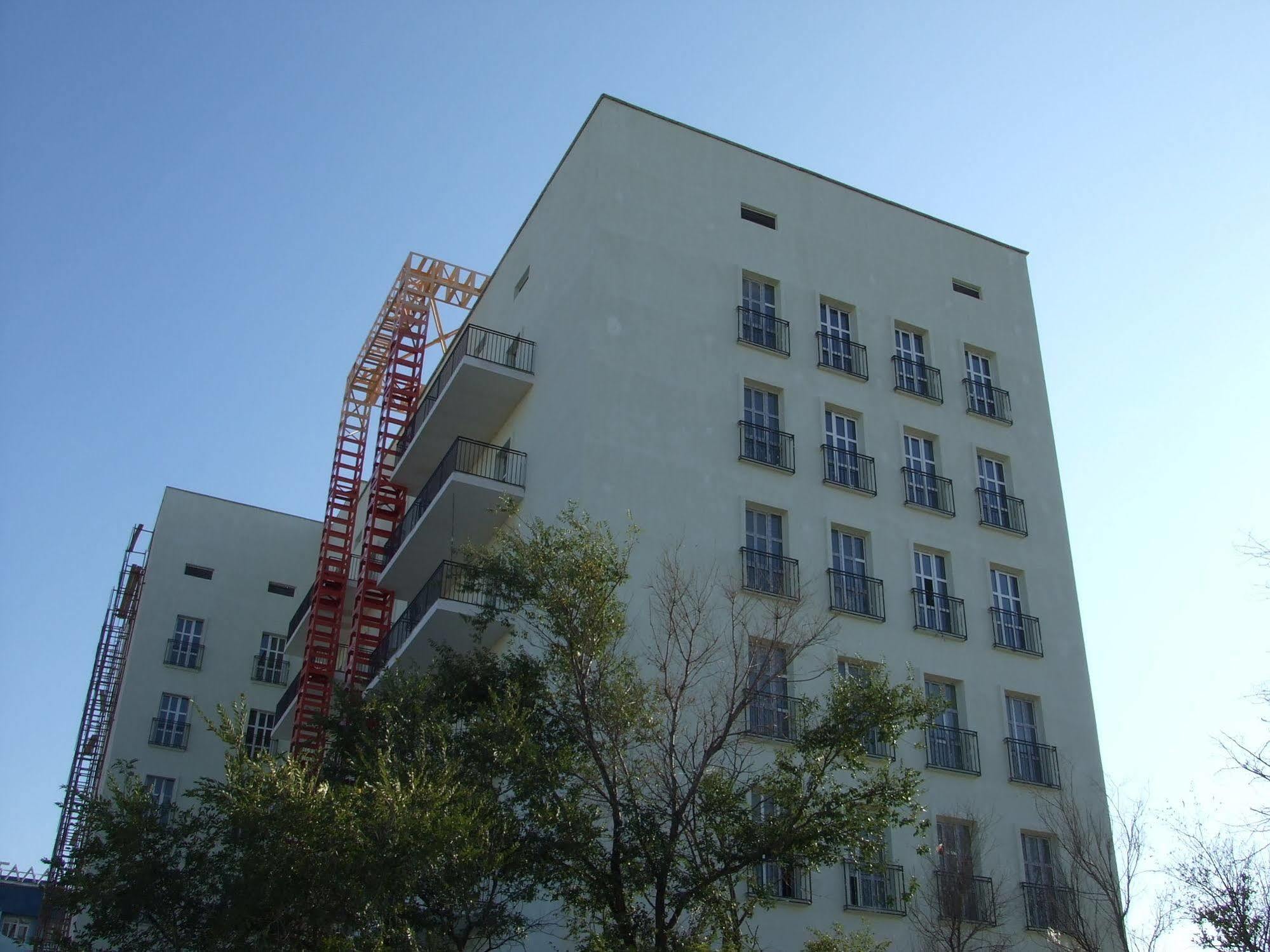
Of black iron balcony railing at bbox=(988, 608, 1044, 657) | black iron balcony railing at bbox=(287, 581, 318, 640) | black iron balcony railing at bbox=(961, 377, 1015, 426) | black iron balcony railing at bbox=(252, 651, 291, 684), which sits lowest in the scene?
black iron balcony railing at bbox=(988, 608, 1044, 657)

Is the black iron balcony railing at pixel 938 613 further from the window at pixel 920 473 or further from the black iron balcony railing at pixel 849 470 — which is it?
the black iron balcony railing at pixel 849 470

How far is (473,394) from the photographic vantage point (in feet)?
101

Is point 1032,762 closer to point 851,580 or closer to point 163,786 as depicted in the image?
point 851,580

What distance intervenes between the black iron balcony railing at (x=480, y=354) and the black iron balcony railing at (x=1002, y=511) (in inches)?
443

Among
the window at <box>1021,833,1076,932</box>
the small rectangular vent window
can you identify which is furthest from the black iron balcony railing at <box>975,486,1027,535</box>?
the small rectangular vent window

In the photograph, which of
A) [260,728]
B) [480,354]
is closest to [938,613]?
[480,354]

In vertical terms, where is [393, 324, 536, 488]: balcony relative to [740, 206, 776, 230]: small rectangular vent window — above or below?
below

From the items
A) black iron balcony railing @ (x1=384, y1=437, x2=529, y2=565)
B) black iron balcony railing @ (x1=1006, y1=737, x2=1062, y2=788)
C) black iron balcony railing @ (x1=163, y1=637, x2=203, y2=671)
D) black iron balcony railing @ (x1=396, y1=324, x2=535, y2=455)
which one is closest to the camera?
black iron balcony railing @ (x1=1006, y1=737, x2=1062, y2=788)

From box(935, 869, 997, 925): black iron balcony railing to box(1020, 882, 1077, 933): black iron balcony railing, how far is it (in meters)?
1.09

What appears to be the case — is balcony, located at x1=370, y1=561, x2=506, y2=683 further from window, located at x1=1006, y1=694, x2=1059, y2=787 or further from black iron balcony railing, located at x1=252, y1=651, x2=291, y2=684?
black iron balcony railing, located at x1=252, y1=651, x2=291, y2=684

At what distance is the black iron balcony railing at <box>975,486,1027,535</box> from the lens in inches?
1246

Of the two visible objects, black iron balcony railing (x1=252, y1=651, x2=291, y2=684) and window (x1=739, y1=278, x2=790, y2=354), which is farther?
black iron balcony railing (x1=252, y1=651, x2=291, y2=684)

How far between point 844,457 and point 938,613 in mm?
4096

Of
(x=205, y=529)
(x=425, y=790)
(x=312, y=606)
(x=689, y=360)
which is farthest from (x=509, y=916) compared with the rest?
(x=205, y=529)
